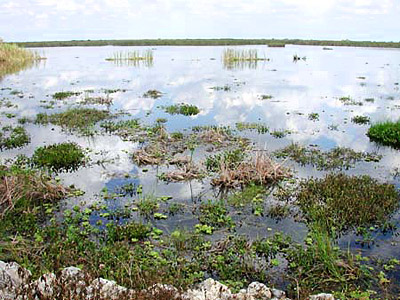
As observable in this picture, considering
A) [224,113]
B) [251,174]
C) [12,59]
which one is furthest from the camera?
[12,59]

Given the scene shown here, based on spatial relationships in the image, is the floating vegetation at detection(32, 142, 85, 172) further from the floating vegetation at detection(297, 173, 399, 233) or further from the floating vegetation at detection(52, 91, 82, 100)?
the floating vegetation at detection(52, 91, 82, 100)

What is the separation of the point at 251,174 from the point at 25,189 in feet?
21.4

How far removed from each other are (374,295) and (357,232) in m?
2.40

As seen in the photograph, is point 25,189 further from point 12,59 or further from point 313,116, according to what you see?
point 12,59

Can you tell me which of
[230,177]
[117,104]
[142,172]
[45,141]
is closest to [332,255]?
[230,177]

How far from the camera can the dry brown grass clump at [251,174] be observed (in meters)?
11.5

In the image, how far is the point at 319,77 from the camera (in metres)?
41.2

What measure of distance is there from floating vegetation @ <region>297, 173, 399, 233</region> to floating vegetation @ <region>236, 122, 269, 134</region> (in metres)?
6.91

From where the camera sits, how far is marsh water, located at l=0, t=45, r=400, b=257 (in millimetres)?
10617

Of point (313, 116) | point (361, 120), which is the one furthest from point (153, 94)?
point (361, 120)

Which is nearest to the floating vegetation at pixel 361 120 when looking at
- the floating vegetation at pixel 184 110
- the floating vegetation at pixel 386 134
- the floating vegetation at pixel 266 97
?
the floating vegetation at pixel 386 134

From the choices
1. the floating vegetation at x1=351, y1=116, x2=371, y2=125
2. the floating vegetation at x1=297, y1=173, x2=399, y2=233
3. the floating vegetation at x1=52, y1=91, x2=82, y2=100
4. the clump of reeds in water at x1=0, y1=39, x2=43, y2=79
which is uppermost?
the clump of reeds in water at x1=0, y1=39, x2=43, y2=79

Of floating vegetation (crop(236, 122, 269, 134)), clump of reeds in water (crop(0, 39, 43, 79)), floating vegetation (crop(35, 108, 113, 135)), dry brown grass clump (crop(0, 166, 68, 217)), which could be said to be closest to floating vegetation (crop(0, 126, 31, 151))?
floating vegetation (crop(35, 108, 113, 135))

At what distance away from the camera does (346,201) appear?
9984mm
